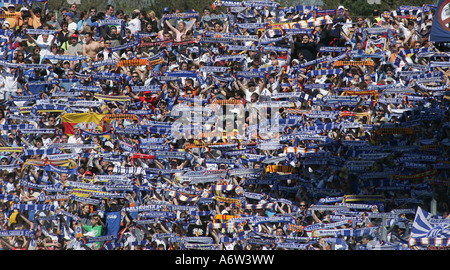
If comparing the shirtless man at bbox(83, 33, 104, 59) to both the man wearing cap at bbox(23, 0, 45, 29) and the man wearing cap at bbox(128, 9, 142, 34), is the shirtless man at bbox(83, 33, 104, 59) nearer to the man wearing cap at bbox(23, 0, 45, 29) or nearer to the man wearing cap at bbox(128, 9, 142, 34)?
the man wearing cap at bbox(128, 9, 142, 34)

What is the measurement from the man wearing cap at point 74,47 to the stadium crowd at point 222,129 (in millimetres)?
33

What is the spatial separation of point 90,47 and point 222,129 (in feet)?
12.6

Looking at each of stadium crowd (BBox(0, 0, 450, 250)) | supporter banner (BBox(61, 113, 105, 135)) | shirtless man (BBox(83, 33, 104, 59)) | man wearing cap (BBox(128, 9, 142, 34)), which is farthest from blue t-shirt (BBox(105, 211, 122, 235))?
man wearing cap (BBox(128, 9, 142, 34))

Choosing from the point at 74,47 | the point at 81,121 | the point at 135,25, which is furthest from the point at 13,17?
the point at 81,121

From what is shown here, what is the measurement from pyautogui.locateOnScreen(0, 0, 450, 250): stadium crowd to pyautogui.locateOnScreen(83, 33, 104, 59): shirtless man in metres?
0.02

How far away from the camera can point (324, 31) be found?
18.9 m

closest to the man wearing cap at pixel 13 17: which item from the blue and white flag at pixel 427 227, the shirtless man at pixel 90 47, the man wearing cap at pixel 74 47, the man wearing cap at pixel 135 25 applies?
the man wearing cap at pixel 74 47

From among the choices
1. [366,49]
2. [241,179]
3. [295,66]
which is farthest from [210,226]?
[366,49]

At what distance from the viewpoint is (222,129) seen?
18.0 metres

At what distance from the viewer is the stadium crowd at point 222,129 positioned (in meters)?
16.9

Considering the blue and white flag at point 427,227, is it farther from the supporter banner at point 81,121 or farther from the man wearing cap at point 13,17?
the man wearing cap at point 13,17

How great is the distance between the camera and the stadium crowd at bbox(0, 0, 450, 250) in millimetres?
16859

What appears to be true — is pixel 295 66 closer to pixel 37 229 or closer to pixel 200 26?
pixel 200 26
